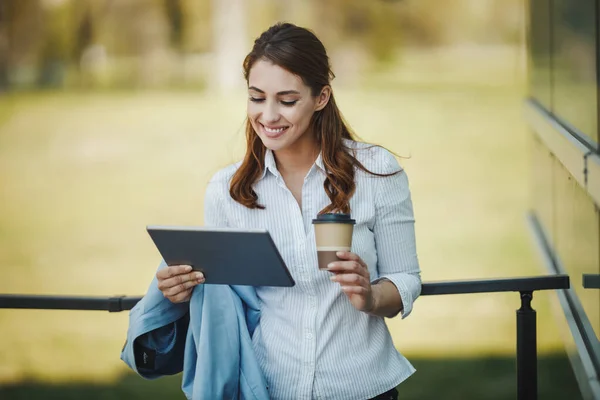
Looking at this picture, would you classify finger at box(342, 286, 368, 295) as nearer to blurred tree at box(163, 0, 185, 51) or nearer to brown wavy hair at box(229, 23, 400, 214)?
brown wavy hair at box(229, 23, 400, 214)

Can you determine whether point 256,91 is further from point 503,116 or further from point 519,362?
point 503,116

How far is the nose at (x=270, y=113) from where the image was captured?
1.88 m

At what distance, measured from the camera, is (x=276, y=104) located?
1890 millimetres

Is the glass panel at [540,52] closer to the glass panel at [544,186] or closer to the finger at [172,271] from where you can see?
the glass panel at [544,186]

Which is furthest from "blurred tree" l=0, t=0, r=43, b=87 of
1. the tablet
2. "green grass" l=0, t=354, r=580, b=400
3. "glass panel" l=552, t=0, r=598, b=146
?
the tablet

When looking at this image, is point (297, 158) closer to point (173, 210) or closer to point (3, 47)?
point (173, 210)

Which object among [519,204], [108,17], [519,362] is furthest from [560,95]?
[108,17]

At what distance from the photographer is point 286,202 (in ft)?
6.34

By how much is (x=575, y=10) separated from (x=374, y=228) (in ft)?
6.12

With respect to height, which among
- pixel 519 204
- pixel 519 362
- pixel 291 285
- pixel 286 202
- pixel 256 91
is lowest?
pixel 519 204

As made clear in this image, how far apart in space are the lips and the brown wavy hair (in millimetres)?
88

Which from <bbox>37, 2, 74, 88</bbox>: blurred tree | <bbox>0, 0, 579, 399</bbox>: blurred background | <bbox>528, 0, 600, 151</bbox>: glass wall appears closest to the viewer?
<bbox>528, 0, 600, 151</bbox>: glass wall

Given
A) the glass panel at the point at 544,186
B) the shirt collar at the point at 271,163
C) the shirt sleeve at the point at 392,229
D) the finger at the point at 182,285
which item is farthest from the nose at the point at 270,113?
the glass panel at the point at 544,186

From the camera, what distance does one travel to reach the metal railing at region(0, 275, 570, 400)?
2182 mm
